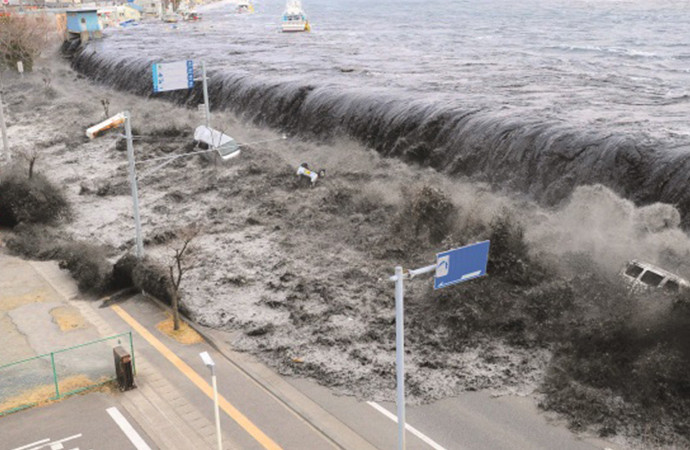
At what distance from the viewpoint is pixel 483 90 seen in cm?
4672

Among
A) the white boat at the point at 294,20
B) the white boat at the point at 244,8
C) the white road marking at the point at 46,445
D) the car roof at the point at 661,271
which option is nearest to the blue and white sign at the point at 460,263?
the white road marking at the point at 46,445

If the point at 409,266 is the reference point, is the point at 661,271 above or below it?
above

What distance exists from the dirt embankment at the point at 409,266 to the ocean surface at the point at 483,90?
6.09 feet

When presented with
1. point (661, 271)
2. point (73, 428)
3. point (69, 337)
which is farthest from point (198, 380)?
point (661, 271)

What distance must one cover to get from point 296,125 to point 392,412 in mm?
30994

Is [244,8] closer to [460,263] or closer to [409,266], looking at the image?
[409,266]

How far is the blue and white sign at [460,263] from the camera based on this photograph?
39.7 ft

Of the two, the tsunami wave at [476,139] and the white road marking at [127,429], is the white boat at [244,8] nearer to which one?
the tsunami wave at [476,139]

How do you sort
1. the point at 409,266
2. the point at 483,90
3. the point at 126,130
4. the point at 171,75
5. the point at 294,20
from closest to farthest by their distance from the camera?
1. the point at 126,130
2. the point at 409,266
3. the point at 171,75
4. the point at 483,90
5. the point at 294,20

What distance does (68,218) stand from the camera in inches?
1369

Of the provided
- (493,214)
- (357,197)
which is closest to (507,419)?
(493,214)

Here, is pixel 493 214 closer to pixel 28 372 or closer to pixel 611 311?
pixel 611 311

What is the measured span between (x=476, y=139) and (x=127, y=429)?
965 inches

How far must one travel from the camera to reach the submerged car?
21.1 m
